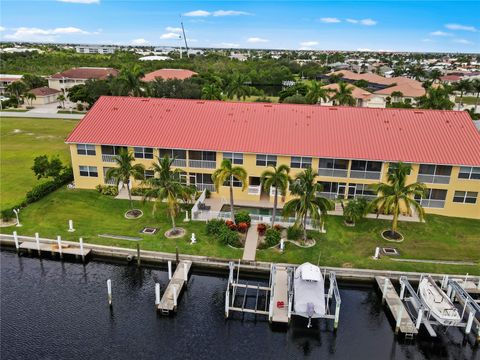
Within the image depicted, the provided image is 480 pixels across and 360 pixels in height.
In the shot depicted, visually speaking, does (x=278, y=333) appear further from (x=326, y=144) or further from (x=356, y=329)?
(x=326, y=144)

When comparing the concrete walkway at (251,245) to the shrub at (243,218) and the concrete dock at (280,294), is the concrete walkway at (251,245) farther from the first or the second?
the concrete dock at (280,294)

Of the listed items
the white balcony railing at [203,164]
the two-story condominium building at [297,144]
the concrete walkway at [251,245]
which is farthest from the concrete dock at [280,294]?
the white balcony railing at [203,164]

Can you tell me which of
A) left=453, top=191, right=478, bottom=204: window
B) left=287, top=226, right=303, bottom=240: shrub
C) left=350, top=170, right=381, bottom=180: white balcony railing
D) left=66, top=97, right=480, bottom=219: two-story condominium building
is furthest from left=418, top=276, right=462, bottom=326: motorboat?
left=453, top=191, right=478, bottom=204: window

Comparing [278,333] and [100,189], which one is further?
[100,189]

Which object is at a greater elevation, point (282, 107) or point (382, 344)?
point (282, 107)

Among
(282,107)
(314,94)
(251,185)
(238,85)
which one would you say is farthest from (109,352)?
(238,85)

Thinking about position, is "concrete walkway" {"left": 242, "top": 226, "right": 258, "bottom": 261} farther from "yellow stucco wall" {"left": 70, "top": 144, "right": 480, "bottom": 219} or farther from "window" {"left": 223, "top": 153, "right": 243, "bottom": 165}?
"window" {"left": 223, "top": 153, "right": 243, "bottom": 165}
